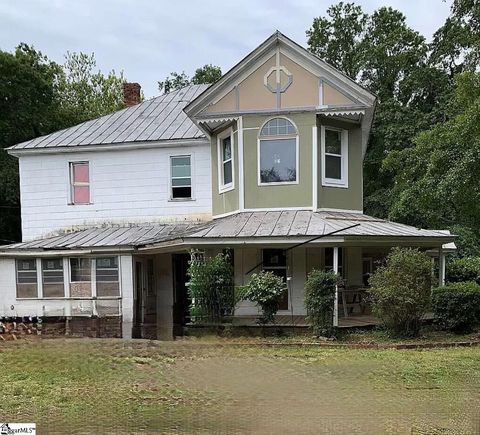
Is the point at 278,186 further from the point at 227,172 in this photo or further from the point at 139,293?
the point at 139,293

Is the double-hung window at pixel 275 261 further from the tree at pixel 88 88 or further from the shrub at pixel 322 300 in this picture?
the tree at pixel 88 88

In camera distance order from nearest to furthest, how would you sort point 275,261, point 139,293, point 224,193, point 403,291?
1. point 403,291
2. point 275,261
3. point 139,293
4. point 224,193

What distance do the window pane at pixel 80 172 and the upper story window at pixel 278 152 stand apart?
6306 mm

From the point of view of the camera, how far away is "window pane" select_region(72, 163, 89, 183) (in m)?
17.3

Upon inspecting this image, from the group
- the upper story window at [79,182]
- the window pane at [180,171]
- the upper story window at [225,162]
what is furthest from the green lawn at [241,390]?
the upper story window at [79,182]

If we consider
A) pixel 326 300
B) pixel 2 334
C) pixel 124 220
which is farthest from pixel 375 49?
pixel 2 334

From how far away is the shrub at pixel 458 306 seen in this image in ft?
39.8

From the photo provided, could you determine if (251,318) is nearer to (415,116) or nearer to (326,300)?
(326,300)

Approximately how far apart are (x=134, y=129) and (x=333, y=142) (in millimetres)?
6934

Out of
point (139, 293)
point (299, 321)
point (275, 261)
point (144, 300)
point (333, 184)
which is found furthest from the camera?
point (144, 300)

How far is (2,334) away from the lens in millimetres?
14625

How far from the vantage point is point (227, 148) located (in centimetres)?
1582

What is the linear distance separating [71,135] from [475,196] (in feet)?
43.3

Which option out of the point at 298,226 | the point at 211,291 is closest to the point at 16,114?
the point at 211,291
